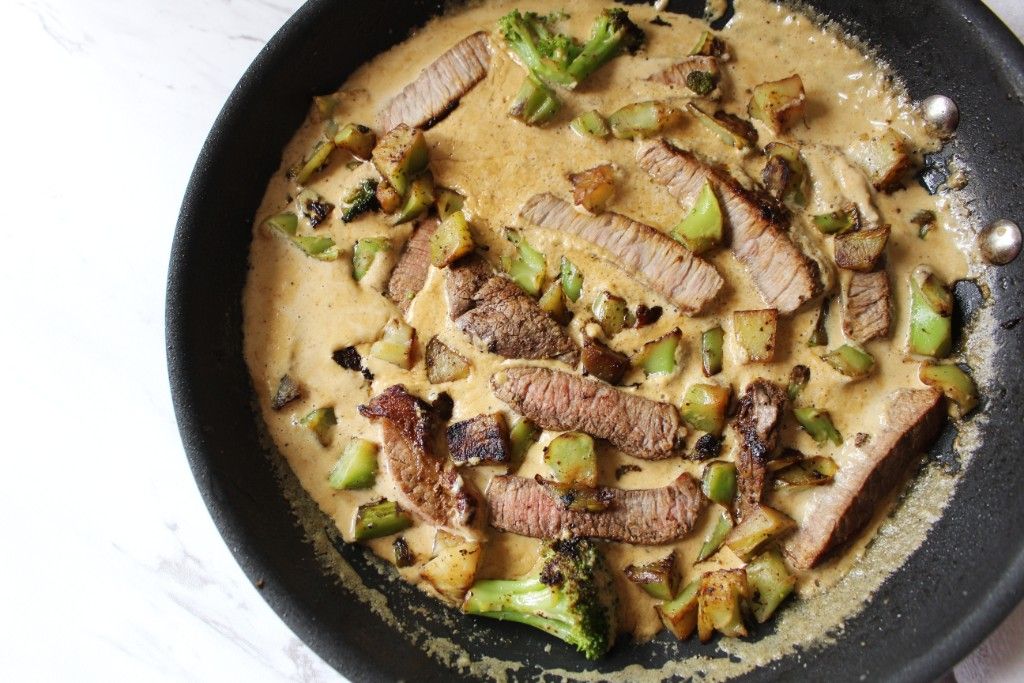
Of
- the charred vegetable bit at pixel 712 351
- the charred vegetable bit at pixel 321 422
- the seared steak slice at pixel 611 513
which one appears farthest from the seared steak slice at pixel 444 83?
the seared steak slice at pixel 611 513

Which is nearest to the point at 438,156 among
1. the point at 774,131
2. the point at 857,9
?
the point at 774,131

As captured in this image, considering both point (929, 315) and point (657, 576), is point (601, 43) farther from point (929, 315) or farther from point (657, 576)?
point (657, 576)

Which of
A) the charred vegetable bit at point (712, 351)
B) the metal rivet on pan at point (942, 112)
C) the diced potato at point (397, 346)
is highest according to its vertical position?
the metal rivet on pan at point (942, 112)

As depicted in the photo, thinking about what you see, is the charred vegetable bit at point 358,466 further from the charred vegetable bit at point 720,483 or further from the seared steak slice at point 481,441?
the charred vegetable bit at point 720,483

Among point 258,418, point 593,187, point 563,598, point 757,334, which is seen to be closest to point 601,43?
point 593,187

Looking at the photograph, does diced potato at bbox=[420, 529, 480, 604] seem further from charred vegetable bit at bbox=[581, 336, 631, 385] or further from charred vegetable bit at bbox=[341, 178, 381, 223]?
charred vegetable bit at bbox=[341, 178, 381, 223]

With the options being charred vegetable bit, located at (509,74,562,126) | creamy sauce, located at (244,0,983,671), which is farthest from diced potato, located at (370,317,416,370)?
charred vegetable bit, located at (509,74,562,126)

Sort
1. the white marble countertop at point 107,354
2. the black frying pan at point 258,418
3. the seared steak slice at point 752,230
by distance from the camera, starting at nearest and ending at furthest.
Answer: the black frying pan at point 258,418
the seared steak slice at point 752,230
the white marble countertop at point 107,354
